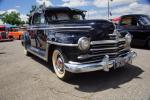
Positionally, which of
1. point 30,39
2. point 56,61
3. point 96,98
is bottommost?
point 96,98

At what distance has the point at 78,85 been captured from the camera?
4934 millimetres

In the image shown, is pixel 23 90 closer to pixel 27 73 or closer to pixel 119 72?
pixel 27 73

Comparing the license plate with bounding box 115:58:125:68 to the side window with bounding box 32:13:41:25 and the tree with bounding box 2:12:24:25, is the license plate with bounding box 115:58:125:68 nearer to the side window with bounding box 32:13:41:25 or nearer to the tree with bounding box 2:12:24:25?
the side window with bounding box 32:13:41:25

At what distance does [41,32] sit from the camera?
652 cm

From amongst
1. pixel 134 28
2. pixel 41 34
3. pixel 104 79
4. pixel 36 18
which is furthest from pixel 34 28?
pixel 134 28

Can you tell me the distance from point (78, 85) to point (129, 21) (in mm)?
6848

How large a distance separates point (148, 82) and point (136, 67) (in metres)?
1.54

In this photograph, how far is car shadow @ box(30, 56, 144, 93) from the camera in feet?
15.5

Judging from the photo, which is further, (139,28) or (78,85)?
(139,28)

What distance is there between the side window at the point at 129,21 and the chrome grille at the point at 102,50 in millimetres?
5497

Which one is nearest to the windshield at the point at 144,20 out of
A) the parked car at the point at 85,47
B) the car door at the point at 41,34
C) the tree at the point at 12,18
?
the parked car at the point at 85,47

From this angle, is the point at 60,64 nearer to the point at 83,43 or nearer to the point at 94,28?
the point at 83,43

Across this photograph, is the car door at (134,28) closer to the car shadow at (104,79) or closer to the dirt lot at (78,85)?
the dirt lot at (78,85)

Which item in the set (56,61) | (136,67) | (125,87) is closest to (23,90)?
(56,61)
